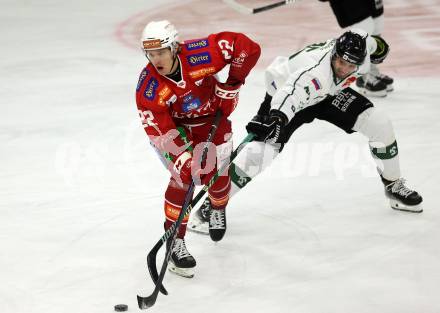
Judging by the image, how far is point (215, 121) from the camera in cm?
381

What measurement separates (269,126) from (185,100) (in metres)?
0.44

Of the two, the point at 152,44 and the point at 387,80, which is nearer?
the point at 152,44

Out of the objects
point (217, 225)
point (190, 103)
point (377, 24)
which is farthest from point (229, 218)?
point (377, 24)

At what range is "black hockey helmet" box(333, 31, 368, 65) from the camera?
154 inches

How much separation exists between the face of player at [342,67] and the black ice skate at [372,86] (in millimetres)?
2143

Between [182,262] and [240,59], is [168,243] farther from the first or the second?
[240,59]

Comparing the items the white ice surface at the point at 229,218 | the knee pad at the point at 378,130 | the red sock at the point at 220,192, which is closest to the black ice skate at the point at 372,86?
the white ice surface at the point at 229,218

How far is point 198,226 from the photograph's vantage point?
425cm

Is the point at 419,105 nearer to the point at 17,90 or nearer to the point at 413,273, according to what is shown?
the point at 413,273

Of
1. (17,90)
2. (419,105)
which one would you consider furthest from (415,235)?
(17,90)

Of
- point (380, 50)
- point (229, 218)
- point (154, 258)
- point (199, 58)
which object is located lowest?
point (229, 218)

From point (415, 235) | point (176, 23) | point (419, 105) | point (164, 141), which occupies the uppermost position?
point (164, 141)

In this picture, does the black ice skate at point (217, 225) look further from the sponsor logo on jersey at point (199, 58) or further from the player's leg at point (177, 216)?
the sponsor logo on jersey at point (199, 58)

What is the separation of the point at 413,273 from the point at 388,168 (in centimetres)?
82
